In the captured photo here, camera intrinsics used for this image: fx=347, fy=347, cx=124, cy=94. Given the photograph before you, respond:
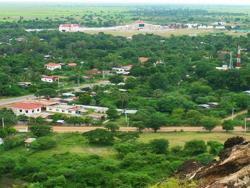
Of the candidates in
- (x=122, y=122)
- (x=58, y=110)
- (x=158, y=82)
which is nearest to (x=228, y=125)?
(x=122, y=122)

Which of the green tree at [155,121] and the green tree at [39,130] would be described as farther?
the green tree at [155,121]

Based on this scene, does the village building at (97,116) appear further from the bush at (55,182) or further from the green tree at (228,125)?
the bush at (55,182)

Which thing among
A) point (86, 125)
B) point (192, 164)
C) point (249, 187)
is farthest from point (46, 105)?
point (249, 187)

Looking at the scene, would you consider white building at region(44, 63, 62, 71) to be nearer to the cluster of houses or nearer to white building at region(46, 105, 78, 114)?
the cluster of houses

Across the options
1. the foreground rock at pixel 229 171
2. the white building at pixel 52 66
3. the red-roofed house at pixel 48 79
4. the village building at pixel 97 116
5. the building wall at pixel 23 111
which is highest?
the foreground rock at pixel 229 171

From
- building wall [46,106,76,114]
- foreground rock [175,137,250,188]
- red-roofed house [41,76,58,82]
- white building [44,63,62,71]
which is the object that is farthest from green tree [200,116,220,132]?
white building [44,63,62,71]

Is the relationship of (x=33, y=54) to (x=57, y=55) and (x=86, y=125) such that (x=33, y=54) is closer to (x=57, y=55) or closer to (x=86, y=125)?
(x=57, y=55)

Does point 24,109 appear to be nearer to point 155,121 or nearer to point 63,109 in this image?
point 63,109

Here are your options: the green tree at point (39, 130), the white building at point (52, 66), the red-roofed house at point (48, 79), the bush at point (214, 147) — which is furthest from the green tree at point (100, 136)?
the white building at point (52, 66)
